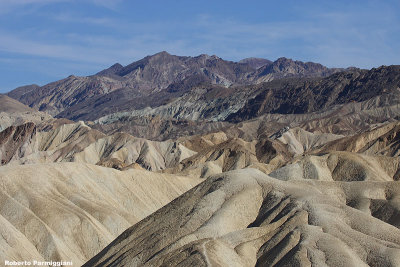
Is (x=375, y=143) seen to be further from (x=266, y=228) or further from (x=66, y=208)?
(x=266, y=228)

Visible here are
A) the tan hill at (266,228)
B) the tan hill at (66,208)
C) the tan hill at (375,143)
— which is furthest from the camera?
the tan hill at (375,143)

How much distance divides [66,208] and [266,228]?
35585 millimetres

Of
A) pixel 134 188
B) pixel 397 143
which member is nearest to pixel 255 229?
pixel 134 188

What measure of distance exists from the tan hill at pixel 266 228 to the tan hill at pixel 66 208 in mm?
13590

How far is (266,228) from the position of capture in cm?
6016

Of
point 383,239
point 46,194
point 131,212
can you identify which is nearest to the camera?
point 383,239

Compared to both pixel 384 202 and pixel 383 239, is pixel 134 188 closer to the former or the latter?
pixel 384 202

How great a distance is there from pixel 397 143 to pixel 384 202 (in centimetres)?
8016

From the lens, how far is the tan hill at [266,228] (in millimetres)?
52781

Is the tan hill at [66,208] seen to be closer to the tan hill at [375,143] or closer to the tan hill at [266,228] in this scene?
the tan hill at [266,228]

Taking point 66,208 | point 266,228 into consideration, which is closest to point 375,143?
point 66,208

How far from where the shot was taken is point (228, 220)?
209 feet

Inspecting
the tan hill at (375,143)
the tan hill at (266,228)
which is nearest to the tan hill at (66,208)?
the tan hill at (266,228)

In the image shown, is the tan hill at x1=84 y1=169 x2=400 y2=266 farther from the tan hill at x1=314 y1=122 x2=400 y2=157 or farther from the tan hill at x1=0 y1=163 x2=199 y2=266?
the tan hill at x1=314 y1=122 x2=400 y2=157
